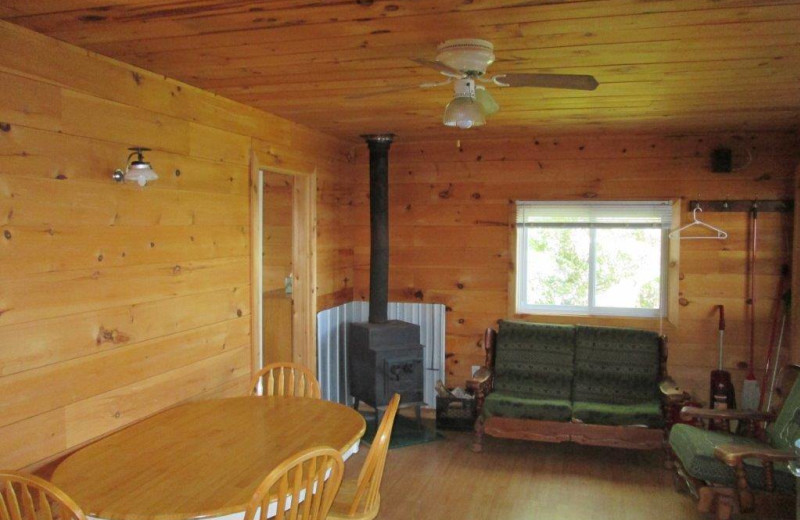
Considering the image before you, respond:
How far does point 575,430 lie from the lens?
449 centimetres

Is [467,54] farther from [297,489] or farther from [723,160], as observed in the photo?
[723,160]

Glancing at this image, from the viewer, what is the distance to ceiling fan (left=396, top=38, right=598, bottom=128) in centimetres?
244

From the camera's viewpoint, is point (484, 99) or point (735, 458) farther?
point (735, 458)

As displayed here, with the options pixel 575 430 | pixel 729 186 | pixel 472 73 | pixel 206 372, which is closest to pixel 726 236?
pixel 729 186

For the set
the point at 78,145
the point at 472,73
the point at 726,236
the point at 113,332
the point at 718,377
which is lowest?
the point at 718,377

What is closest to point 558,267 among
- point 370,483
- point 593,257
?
point 593,257

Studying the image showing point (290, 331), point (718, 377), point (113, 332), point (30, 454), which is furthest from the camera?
point (290, 331)

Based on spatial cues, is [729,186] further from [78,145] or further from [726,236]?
[78,145]

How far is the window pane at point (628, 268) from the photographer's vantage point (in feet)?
17.5

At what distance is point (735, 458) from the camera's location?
3.33m

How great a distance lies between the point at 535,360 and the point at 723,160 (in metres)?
1.94

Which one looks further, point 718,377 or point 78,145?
point 718,377

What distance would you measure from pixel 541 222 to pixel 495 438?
5.59 ft

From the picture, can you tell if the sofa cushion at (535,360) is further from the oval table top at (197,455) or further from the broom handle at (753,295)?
the oval table top at (197,455)
